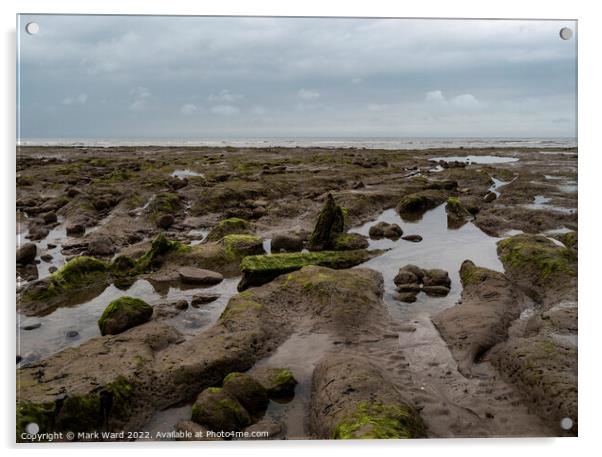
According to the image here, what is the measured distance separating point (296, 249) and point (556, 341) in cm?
811

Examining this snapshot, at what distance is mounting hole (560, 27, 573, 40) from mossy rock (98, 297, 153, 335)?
8.72 m

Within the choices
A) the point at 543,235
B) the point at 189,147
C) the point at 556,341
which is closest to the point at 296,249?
the point at 543,235

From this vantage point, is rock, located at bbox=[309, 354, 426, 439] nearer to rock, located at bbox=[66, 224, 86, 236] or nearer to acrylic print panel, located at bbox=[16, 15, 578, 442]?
acrylic print panel, located at bbox=[16, 15, 578, 442]

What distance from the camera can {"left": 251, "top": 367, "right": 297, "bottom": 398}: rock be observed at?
6918mm

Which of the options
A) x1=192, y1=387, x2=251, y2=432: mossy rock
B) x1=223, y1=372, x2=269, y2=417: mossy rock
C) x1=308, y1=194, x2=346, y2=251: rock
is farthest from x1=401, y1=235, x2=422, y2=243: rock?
x1=192, y1=387, x2=251, y2=432: mossy rock

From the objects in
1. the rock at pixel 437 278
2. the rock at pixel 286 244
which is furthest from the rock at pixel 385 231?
the rock at pixel 437 278

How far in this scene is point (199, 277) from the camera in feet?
39.0

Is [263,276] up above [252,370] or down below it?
above

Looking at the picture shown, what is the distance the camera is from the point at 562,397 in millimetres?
6410

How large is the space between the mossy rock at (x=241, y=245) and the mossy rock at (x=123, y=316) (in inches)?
168

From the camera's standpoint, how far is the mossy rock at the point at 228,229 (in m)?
15.1
